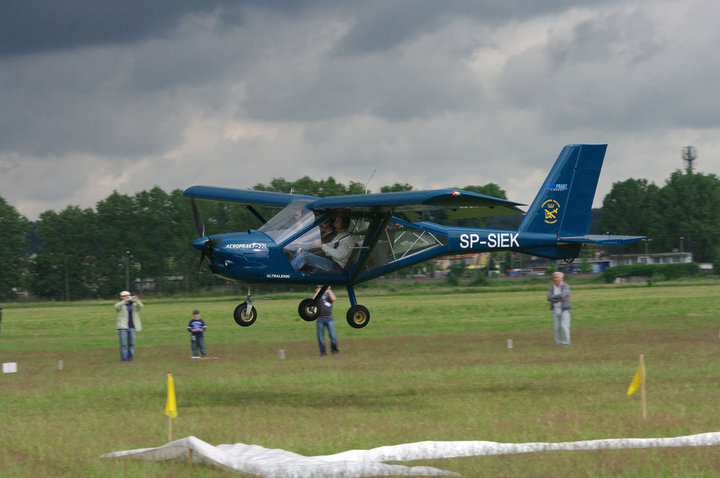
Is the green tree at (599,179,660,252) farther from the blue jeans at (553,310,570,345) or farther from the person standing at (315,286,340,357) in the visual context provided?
the person standing at (315,286,340,357)

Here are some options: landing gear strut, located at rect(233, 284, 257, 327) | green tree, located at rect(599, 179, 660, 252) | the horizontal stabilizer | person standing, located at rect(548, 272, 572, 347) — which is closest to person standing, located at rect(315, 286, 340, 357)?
landing gear strut, located at rect(233, 284, 257, 327)

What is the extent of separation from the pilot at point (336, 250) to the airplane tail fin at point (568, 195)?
14.0 feet

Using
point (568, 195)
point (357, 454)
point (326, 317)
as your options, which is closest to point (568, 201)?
point (568, 195)

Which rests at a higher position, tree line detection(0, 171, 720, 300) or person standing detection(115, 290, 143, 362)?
tree line detection(0, 171, 720, 300)

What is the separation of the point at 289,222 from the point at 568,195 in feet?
21.2

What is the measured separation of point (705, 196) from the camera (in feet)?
455

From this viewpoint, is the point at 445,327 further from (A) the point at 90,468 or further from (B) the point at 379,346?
(A) the point at 90,468

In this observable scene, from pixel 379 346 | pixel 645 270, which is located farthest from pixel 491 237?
pixel 645 270

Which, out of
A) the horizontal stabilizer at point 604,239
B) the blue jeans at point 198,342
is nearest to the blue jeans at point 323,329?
the blue jeans at point 198,342

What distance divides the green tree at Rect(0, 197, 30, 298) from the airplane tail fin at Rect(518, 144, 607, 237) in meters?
129

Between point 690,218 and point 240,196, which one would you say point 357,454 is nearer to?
point 240,196

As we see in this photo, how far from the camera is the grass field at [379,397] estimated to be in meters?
13.3

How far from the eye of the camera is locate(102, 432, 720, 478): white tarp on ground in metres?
12.0

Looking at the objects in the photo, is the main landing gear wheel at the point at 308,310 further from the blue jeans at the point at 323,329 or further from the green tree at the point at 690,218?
the green tree at the point at 690,218
